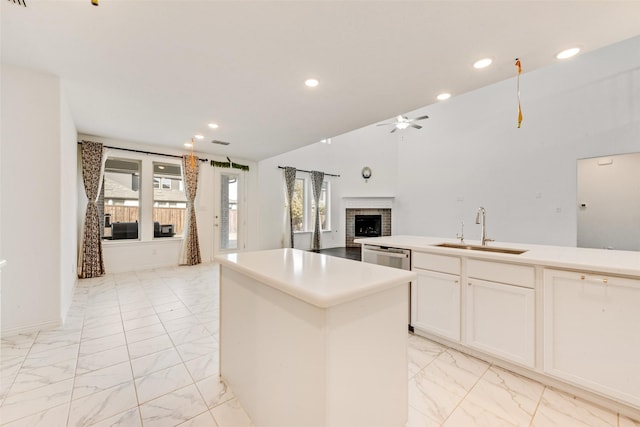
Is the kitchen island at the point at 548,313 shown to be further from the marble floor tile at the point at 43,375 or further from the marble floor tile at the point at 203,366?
the marble floor tile at the point at 43,375

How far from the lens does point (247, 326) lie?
1.41 metres

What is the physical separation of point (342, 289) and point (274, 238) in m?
6.03

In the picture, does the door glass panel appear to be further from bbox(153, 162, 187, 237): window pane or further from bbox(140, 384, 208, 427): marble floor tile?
bbox(140, 384, 208, 427): marble floor tile

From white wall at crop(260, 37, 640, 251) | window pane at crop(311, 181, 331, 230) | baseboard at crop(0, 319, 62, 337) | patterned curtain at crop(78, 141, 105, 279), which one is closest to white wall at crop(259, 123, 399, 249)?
white wall at crop(260, 37, 640, 251)

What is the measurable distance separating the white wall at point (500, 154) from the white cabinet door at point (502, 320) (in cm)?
453

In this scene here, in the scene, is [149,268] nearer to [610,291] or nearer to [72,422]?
[72,422]

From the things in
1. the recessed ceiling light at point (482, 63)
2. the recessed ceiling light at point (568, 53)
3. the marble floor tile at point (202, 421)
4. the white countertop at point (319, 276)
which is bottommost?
the marble floor tile at point (202, 421)

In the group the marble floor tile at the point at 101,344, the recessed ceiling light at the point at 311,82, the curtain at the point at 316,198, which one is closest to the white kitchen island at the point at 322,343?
the marble floor tile at the point at 101,344

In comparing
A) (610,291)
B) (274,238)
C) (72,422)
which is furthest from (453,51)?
(274,238)

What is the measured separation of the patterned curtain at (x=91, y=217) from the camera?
13.8 ft

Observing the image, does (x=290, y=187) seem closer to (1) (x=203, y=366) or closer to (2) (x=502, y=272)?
(1) (x=203, y=366)

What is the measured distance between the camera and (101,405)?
150cm

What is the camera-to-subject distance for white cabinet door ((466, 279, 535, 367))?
1.72 meters

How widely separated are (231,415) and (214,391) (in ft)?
0.88
